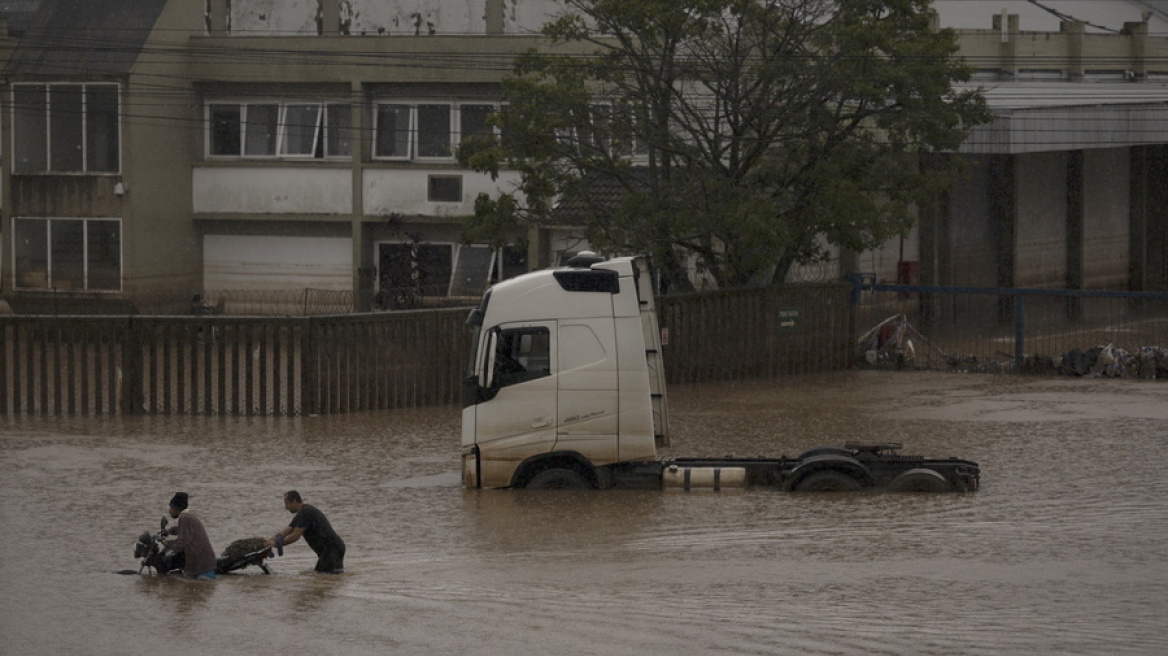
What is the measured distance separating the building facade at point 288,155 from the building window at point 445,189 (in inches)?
2.8

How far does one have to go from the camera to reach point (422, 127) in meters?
42.0

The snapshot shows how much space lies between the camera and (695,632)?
1190 centimetres

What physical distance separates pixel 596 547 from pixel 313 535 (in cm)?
281

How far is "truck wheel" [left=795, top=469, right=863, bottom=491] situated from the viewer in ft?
60.5

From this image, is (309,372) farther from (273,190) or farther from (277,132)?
(277,132)

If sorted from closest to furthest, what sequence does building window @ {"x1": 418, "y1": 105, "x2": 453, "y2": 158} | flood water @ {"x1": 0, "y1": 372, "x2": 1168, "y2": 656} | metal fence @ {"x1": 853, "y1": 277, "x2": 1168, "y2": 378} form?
1. flood water @ {"x1": 0, "y1": 372, "x2": 1168, "y2": 656}
2. metal fence @ {"x1": 853, "y1": 277, "x2": 1168, "y2": 378}
3. building window @ {"x1": 418, "y1": 105, "x2": 453, "y2": 158}

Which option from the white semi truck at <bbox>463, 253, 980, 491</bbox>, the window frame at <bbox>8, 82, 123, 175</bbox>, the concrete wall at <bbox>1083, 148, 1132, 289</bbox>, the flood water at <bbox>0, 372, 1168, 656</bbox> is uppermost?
the window frame at <bbox>8, 82, 123, 175</bbox>

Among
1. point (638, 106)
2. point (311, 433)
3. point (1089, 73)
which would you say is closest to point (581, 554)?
point (311, 433)

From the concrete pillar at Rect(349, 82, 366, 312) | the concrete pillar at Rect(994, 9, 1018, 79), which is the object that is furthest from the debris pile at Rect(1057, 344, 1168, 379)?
the concrete pillar at Rect(349, 82, 366, 312)

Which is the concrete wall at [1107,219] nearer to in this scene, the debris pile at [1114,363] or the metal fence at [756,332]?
the debris pile at [1114,363]

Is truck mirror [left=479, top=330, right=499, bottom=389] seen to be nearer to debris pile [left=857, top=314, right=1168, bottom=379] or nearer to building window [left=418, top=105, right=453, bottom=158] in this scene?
debris pile [left=857, top=314, right=1168, bottom=379]

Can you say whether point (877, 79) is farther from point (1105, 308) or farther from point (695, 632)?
point (695, 632)

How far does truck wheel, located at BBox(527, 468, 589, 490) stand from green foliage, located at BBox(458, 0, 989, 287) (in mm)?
11304

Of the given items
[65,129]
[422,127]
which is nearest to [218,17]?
[65,129]
